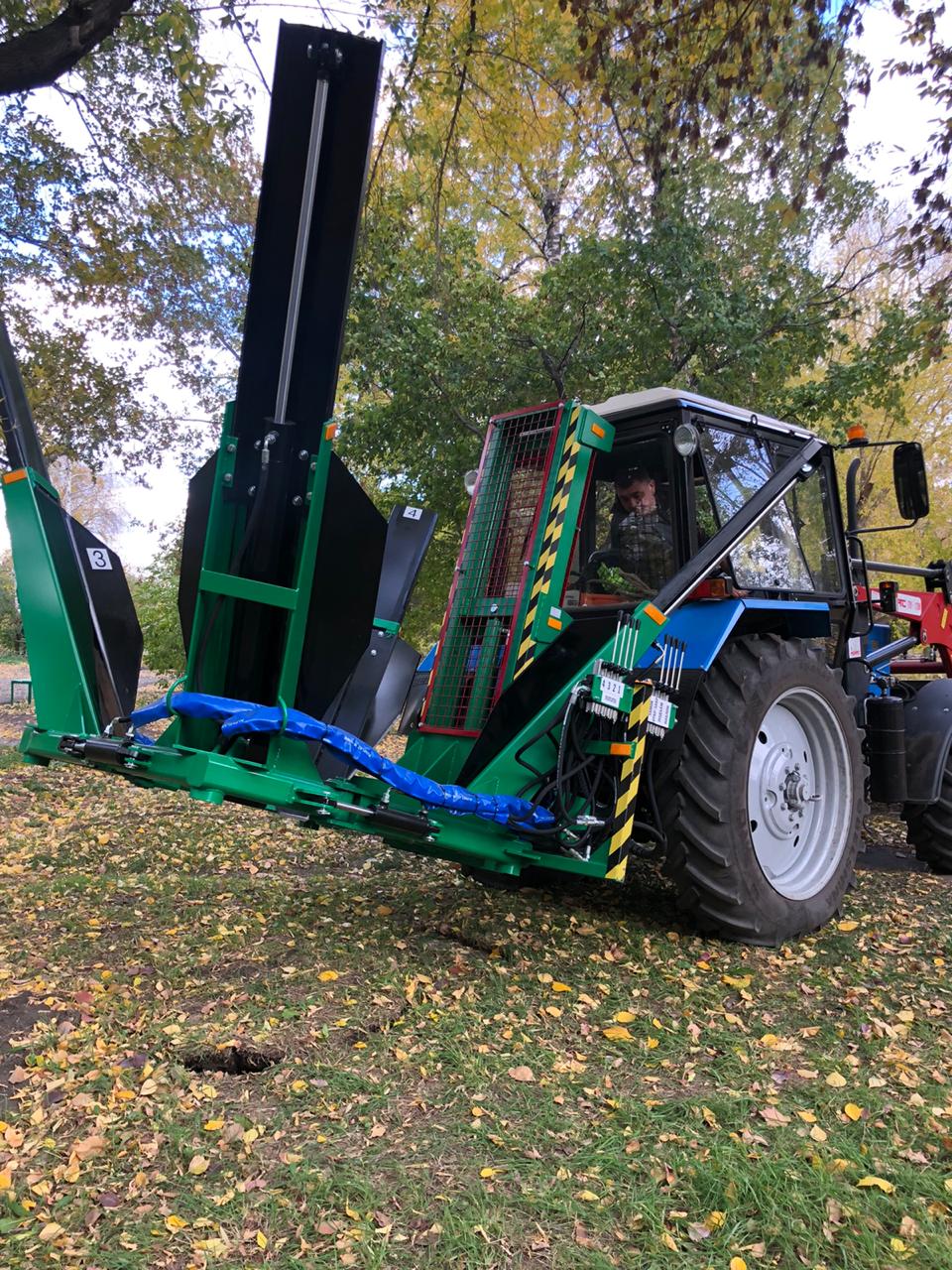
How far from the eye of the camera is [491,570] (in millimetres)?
4332

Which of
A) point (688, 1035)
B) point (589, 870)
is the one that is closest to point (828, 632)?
point (589, 870)

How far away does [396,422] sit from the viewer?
9.94m

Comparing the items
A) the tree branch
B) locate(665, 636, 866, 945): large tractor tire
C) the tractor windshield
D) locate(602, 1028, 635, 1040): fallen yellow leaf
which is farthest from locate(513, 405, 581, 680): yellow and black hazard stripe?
the tree branch

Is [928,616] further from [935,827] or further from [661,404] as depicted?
[661,404]

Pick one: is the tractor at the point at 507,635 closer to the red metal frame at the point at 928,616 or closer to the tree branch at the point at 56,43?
the red metal frame at the point at 928,616

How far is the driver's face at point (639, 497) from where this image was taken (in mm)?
4371

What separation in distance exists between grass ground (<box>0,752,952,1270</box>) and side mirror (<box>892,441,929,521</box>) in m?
2.14

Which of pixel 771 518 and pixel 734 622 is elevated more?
pixel 771 518

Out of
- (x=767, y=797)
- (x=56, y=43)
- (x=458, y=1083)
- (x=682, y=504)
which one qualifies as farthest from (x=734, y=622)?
(x=56, y=43)

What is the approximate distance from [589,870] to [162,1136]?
5.93 feet

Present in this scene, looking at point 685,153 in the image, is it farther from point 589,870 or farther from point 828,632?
point 589,870

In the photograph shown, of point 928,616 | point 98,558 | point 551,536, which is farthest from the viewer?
point 928,616

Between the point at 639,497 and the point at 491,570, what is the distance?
83 cm

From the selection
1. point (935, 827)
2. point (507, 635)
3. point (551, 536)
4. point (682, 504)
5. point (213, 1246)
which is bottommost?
point (213, 1246)
